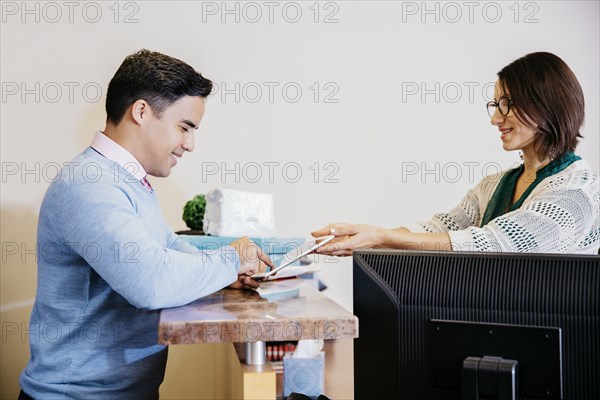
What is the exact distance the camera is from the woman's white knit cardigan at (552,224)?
4.66 feet

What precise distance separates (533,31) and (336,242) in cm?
143

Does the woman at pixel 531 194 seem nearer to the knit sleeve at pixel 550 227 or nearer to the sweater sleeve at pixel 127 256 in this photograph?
the knit sleeve at pixel 550 227

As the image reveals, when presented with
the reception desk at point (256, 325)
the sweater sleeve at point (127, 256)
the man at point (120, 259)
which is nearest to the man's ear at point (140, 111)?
the man at point (120, 259)

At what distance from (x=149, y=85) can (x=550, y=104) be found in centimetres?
101

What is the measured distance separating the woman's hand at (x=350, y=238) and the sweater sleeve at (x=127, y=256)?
14.9 inches

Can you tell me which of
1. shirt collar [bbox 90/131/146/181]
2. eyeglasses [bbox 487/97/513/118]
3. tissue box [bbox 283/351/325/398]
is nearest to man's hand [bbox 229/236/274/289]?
shirt collar [bbox 90/131/146/181]

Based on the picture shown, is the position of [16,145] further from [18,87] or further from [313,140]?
[313,140]

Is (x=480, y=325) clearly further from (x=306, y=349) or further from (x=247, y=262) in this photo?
(x=306, y=349)

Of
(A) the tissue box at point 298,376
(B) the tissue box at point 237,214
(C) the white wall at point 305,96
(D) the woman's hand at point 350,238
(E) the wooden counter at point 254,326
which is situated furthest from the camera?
(C) the white wall at point 305,96

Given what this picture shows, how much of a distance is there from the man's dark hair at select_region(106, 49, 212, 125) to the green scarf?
0.89 m

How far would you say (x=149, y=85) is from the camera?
1.42 meters

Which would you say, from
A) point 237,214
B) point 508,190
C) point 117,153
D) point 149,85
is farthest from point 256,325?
point 508,190

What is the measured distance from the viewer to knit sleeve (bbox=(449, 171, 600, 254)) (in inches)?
55.8

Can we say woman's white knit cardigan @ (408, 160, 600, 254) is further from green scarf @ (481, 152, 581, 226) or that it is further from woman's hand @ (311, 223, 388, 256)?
woman's hand @ (311, 223, 388, 256)
